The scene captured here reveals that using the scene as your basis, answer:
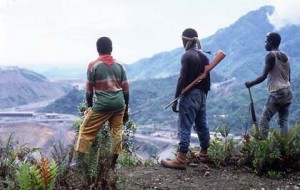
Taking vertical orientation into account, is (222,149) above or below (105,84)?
below

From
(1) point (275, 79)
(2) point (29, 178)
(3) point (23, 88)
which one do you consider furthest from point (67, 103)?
(2) point (29, 178)

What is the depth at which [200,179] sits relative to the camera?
518 centimetres

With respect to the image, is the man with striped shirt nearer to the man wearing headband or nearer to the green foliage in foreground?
the man wearing headband

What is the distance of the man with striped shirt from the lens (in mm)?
4848

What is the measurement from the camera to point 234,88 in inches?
6048

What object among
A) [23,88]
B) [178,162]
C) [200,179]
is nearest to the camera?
[200,179]

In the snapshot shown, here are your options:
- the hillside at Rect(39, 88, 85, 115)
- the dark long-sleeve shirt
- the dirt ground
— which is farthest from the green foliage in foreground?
the hillside at Rect(39, 88, 85, 115)

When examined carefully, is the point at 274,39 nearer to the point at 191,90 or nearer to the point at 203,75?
the point at 203,75

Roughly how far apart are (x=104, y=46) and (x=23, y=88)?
17516cm

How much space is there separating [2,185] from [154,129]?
3875 inches

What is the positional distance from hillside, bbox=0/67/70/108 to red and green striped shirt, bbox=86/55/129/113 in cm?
15573

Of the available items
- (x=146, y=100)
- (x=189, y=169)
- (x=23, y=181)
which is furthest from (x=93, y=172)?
(x=146, y=100)

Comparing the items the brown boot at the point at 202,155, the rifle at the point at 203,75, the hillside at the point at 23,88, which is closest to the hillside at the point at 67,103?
the hillside at the point at 23,88

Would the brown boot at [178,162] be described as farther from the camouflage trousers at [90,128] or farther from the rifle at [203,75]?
the camouflage trousers at [90,128]
